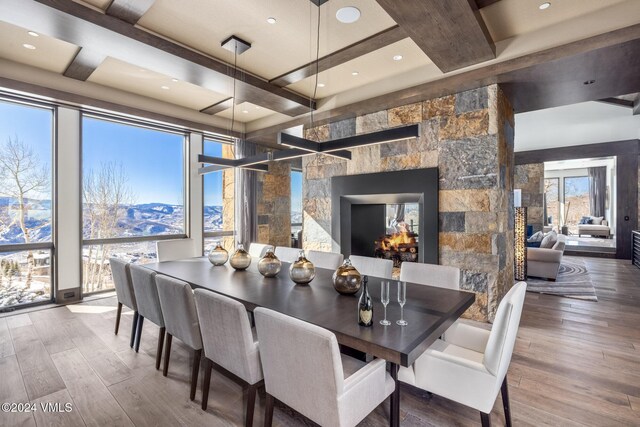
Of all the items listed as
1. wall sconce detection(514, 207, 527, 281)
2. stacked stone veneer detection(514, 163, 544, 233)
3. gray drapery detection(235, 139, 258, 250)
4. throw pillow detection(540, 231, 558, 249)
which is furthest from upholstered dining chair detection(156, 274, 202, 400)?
stacked stone veneer detection(514, 163, 544, 233)

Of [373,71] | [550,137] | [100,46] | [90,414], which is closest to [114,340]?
[90,414]

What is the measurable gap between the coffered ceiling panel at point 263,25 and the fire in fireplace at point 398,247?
9.16 feet

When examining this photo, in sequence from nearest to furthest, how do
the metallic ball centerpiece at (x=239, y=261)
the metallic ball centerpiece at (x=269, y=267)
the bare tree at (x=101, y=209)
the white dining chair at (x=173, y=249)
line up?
1. the metallic ball centerpiece at (x=269, y=267)
2. the metallic ball centerpiece at (x=239, y=261)
3. the white dining chair at (x=173, y=249)
4. the bare tree at (x=101, y=209)

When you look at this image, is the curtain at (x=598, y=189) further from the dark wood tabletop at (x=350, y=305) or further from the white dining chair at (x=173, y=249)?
the white dining chair at (x=173, y=249)

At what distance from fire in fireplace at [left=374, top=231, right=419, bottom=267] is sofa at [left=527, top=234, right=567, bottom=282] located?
2642 mm

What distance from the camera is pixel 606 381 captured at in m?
2.35

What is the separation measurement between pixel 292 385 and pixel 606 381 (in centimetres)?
248

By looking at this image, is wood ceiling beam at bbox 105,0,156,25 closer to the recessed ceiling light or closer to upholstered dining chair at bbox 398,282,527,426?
the recessed ceiling light

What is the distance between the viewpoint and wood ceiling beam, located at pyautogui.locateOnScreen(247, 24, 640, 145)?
2.63 meters

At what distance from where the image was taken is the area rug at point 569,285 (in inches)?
183

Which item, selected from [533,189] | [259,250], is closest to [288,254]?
[259,250]

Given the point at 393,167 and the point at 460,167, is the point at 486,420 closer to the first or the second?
the point at 460,167

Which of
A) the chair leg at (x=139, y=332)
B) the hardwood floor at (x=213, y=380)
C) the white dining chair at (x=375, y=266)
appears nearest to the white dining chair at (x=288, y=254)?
the white dining chair at (x=375, y=266)

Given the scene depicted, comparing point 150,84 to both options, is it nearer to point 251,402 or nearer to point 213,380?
point 213,380
